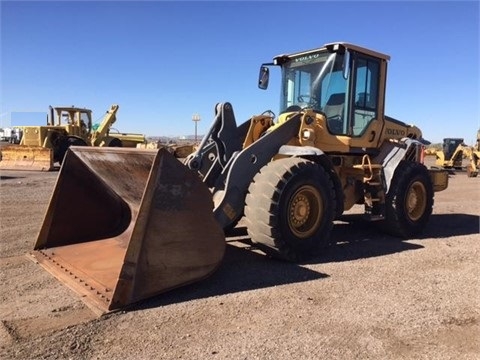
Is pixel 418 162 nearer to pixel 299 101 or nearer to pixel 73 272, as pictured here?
pixel 299 101

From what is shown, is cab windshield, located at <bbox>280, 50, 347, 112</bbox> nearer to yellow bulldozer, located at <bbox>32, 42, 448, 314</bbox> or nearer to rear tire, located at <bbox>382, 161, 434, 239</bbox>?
yellow bulldozer, located at <bbox>32, 42, 448, 314</bbox>

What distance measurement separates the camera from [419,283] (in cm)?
512

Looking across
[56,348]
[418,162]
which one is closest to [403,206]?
[418,162]

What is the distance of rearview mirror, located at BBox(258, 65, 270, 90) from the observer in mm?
7957

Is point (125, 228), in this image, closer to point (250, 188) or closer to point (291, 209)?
point (250, 188)

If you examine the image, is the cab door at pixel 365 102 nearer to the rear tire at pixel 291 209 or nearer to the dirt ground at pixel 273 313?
the rear tire at pixel 291 209

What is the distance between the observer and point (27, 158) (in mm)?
18844

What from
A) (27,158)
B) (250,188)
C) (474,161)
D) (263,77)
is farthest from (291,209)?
(474,161)

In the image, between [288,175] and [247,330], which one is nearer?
[247,330]

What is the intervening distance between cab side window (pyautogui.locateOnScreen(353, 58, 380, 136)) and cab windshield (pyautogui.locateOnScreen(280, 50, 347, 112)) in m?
0.37

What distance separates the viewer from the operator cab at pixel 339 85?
271 inches

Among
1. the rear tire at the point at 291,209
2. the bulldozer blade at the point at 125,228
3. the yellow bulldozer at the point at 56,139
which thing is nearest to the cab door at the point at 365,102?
the rear tire at the point at 291,209

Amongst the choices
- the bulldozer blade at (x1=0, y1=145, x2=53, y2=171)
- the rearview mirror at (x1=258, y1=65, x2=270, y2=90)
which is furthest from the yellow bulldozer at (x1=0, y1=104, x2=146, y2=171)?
the rearview mirror at (x1=258, y1=65, x2=270, y2=90)

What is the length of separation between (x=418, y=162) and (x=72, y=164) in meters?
5.69
